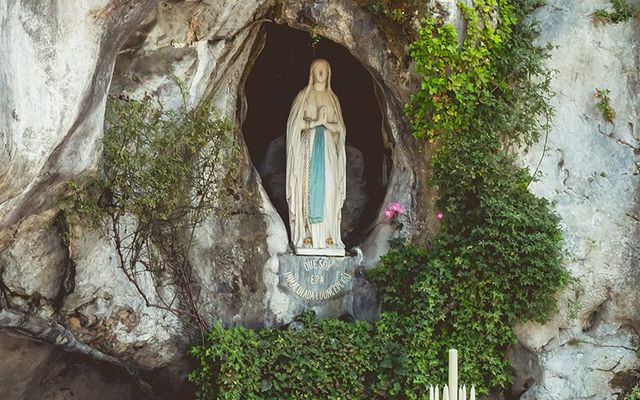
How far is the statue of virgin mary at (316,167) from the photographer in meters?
10.5

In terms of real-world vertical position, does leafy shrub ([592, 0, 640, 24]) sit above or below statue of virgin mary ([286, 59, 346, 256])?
above

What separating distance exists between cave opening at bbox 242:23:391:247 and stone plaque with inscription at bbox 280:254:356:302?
0.55 metres

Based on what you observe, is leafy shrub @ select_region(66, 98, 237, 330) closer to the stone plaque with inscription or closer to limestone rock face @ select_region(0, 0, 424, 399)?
limestone rock face @ select_region(0, 0, 424, 399)

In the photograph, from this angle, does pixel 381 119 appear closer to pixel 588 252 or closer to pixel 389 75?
pixel 389 75

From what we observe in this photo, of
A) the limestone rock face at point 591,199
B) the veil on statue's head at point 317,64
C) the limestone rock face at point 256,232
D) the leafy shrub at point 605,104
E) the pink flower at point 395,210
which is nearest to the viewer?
the limestone rock face at point 256,232

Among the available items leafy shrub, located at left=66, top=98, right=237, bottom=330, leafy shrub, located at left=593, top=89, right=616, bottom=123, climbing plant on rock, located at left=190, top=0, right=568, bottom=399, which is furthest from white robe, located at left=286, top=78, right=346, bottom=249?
leafy shrub, located at left=593, top=89, right=616, bottom=123

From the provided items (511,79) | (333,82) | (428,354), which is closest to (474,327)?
(428,354)

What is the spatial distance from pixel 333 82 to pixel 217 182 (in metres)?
2.24

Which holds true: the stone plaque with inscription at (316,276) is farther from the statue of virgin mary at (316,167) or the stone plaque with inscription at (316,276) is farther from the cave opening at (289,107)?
the cave opening at (289,107)

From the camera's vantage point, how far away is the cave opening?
11.1 m

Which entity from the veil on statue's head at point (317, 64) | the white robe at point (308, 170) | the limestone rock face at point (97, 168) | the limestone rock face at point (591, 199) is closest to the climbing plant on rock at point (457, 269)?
the limestone rock face at point (591, 199)

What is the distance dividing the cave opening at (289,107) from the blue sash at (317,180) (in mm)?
538

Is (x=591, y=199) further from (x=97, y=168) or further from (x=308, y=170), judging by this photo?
(x=97, y=168)

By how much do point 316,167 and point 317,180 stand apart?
12 cm
